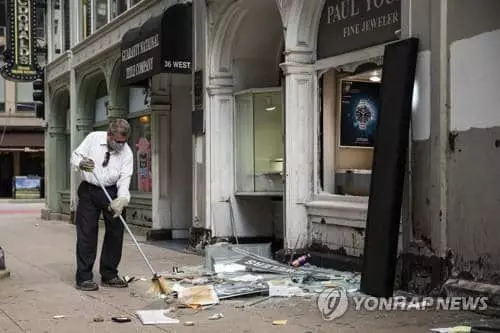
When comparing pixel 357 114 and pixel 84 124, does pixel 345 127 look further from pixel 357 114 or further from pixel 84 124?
pixel 84 124

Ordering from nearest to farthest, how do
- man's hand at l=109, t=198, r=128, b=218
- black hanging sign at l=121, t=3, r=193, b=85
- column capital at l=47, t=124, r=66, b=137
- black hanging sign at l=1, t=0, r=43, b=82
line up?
man's hand at l=109, t=198, r=128, b=218 → black hanging sign at l=121, t=3, r=193, b=85 → black hanging sign at l=1, t=0, r=43, b=82 → column capital at l=47, t=124, r=66, b=137

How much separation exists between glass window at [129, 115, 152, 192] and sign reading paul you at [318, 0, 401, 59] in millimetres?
7084

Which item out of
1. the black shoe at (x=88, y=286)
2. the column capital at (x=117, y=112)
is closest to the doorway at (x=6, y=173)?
the column capital at (x=117, y=112)

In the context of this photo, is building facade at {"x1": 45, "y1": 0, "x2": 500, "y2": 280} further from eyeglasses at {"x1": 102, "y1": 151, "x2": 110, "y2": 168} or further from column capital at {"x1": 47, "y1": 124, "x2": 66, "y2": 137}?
column capital at {"x1": 47, "y1": 124, "x2": 66, "y2": 137}

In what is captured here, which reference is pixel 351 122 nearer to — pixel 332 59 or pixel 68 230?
pixel 332 59

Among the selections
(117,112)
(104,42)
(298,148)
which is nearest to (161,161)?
(117,112)

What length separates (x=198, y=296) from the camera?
23.7 feet

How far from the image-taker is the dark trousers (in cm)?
816

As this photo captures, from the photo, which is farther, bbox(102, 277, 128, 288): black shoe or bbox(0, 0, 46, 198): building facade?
bbox(0, 0, 46, 198): building facade

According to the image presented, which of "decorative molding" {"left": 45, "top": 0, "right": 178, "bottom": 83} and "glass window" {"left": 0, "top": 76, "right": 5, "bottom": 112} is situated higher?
"glass window" {"left": 0, "top": 76, "right": 5, "bottom": 112}

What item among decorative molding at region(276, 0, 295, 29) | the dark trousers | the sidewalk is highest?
decorative molding at region(276, 0, 295, 29)

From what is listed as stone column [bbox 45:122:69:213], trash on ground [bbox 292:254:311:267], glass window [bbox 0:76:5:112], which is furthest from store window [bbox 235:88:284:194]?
glass window [bbox 0:76:5:112]

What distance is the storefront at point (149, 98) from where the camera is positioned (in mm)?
12625

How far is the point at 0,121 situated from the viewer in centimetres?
4022
